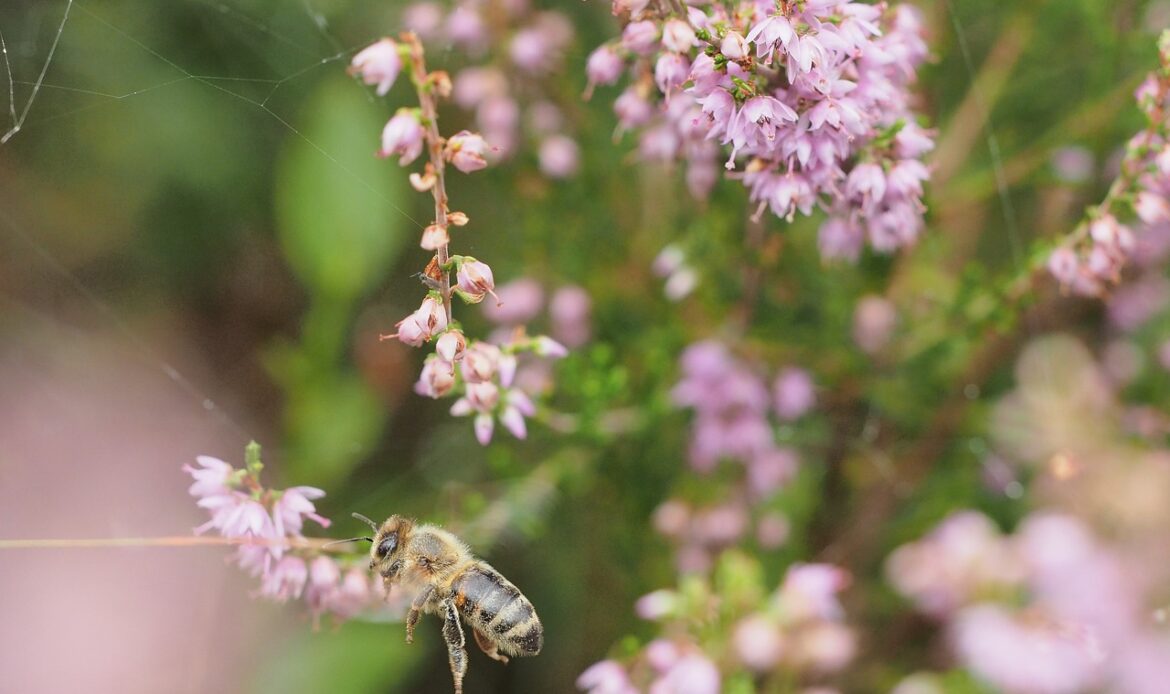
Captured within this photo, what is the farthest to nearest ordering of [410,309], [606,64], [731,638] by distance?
[410,309] → [731,638] → [606,64]

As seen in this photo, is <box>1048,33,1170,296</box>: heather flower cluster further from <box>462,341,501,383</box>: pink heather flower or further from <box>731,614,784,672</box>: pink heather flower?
<box>462,341,501,383</box>: pink heather flower

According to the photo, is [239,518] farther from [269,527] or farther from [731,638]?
[731,638]

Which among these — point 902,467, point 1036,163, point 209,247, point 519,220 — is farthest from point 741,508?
point 209,247

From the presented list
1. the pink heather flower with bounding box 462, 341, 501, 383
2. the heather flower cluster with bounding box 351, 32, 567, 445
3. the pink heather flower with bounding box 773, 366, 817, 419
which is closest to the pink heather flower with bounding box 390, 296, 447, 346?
the heather flower cluster with bounding box 351, 32, 567, 445

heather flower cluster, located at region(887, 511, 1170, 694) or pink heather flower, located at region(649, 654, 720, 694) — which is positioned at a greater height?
heather flower cluster, located at region(887, 511, 1170, 694)

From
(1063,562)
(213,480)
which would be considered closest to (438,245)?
(213,480)
